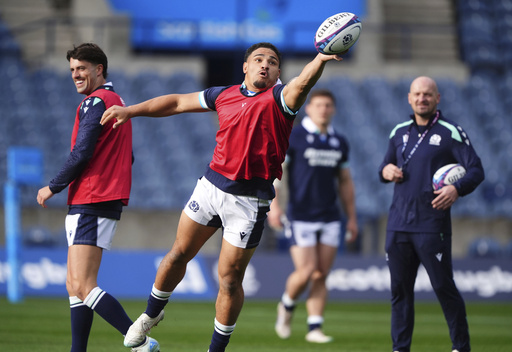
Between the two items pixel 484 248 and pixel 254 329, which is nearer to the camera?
pixel 254 329

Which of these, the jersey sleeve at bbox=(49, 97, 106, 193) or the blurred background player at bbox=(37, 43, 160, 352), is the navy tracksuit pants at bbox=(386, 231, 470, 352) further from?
the jersey sleeve at bbox=(49, 97, 106, 193)

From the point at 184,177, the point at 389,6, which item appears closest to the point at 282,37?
the point at 389,6

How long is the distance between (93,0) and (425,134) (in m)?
17.5

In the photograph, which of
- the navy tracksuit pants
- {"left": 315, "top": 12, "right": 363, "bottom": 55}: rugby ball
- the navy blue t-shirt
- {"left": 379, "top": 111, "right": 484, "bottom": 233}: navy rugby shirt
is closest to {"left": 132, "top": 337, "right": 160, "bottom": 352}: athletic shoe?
the navy tracksuit pants

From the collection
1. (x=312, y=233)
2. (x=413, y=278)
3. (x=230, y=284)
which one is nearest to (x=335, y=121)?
(x=312, y=233)

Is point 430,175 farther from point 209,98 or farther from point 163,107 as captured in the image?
point 163,107

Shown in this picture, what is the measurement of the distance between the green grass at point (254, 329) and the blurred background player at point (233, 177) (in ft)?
6.05

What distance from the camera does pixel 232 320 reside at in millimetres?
6266

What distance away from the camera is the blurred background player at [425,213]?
6984mm

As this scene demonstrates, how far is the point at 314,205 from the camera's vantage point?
963 cm

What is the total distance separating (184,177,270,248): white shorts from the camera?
6.22m

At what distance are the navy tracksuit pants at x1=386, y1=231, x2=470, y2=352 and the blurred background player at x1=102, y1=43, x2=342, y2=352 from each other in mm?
1430

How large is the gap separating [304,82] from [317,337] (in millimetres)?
4105

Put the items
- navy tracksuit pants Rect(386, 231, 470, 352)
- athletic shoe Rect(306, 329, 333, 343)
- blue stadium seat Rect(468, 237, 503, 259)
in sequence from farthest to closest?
blue stadium seat Rect(468, 237, 503, 259) → athletic shoe Rect(306, 329, 333, 343) → navy tracksuit pants Rect(386, 231, 470, 352)
